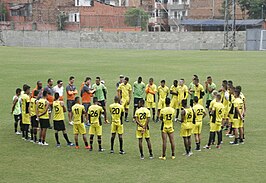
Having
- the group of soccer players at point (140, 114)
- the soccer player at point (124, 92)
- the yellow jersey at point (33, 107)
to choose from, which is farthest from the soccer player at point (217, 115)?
the yellow jersey at point (33, 107)

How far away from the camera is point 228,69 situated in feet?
138

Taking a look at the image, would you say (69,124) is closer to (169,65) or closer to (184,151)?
(184,151)

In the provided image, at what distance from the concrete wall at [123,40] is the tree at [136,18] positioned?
286 inches

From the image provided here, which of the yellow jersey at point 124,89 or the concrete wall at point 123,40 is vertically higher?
the concrete wall at point 123,40

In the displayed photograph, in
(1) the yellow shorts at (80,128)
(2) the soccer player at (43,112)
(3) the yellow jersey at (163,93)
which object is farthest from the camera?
(3) the yellow jersey at (163,93)

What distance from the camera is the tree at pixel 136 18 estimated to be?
79.9m

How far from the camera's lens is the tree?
7988 centimetres

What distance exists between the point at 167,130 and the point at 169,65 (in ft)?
97.6

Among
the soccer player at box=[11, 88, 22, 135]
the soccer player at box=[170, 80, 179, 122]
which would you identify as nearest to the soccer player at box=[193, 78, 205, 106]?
the soccer player at box=[170, 80, 179, 122]

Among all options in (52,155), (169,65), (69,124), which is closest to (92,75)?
(169,65)

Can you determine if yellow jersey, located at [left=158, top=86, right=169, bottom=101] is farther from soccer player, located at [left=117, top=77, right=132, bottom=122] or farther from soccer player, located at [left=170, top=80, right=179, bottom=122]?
soccer player, located at [left=117, top=77, right=132, bottom=122]

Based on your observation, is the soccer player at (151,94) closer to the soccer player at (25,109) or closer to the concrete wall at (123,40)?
the soccer player at (25,109)

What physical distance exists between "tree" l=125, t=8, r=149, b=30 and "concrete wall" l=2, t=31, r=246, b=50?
23.8ft

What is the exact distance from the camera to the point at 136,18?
8025 cm
